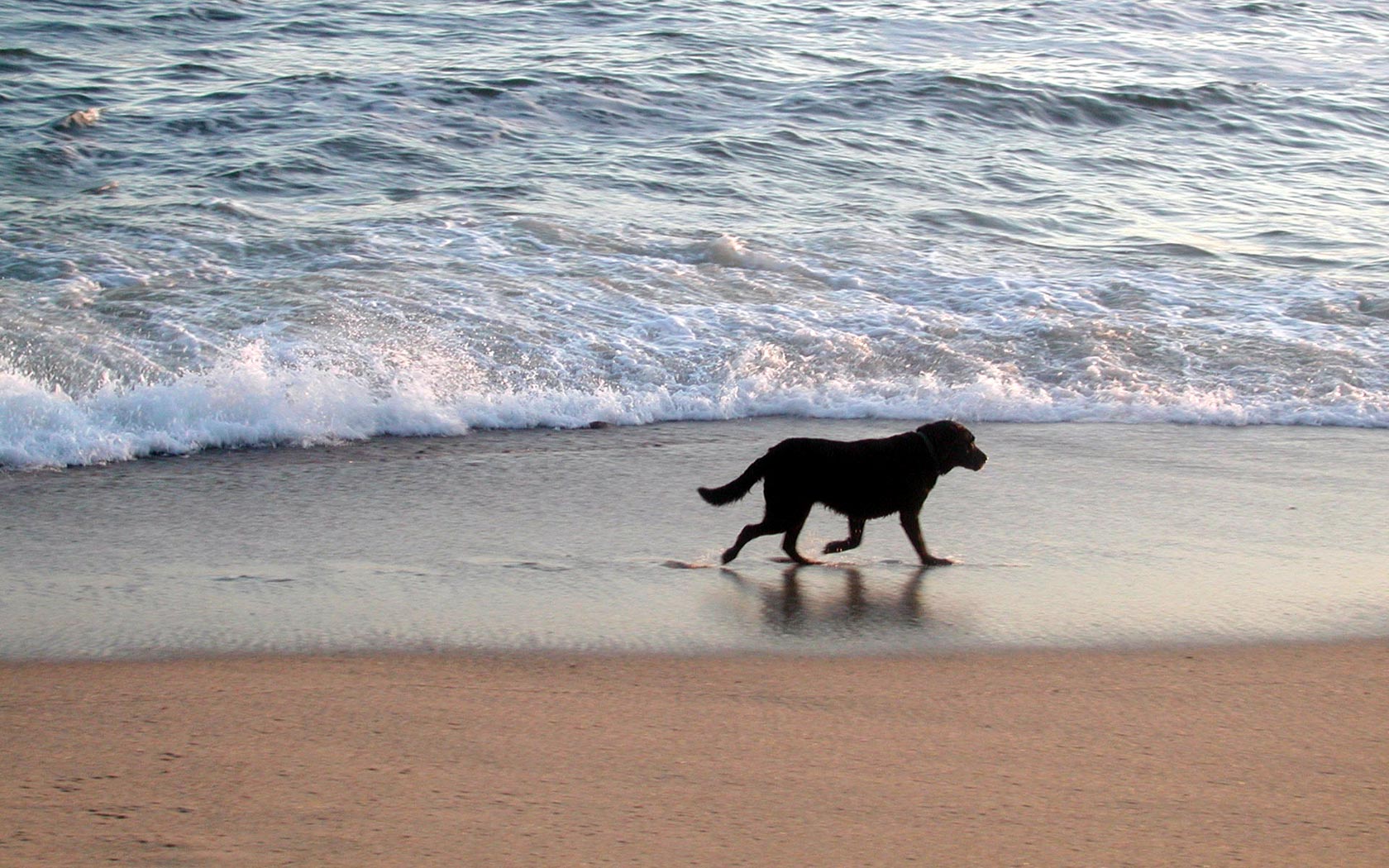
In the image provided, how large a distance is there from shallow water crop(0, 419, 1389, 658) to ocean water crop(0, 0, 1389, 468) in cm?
71

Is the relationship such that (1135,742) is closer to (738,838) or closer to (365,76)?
(738,838)

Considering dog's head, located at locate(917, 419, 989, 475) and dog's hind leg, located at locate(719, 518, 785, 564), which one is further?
dog's head, located at locate(917, 419, 989, 475)

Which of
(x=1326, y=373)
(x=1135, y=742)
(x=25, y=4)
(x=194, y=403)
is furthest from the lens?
(x=25, y=4)

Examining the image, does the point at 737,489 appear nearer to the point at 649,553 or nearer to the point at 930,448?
the point at 649,553

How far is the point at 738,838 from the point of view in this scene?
340 centimetres

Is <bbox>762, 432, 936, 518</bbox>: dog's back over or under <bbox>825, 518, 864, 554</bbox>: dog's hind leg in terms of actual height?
over

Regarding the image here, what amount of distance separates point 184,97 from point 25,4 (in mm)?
5205

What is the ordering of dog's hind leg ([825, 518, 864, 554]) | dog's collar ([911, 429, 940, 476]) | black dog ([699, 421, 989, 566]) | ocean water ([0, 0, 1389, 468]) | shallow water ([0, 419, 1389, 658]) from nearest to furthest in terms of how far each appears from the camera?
shallow water ([0, 419, 1389, 658]) < black dog ([699, 421, 989, 566]) < dog's hind leg ([825, 518, 864, 554]) < dog's collar ([911, 429, 940, 476]) < ocean water ([0, 0, 1389, 468])

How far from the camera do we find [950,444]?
6.25 meters

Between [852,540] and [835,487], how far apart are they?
0.25 meters

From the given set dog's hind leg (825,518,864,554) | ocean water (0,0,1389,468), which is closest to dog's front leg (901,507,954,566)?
dog's hind leg (825,518,864,554)

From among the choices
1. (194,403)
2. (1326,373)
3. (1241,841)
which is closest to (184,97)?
(194,403)

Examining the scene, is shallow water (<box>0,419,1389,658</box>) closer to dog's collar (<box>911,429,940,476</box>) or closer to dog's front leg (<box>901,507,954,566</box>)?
dog's front leg (<box>901,507,954,566</box>)

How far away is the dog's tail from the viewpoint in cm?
602
